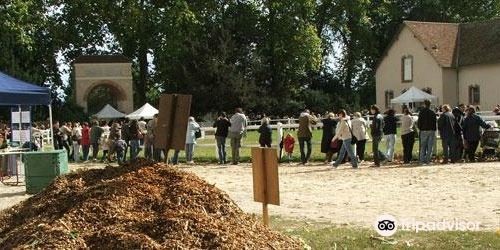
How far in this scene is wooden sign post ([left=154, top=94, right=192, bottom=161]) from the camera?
8898 millimetres

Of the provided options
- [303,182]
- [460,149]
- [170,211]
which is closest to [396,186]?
[303,182]

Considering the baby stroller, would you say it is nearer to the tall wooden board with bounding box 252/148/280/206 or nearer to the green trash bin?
the green trash bin

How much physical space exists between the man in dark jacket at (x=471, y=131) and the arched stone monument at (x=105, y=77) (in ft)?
128

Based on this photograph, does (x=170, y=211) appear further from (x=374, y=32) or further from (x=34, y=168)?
(x=374, y=32)

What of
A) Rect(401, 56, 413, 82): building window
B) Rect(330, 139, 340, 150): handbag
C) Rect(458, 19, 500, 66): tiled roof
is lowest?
Rect(330, 139, 340, 150): handbag

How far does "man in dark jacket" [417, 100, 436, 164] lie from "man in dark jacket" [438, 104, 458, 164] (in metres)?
0.28

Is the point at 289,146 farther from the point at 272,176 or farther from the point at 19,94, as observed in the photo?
the point at 272,176

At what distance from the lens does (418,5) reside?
227 ft

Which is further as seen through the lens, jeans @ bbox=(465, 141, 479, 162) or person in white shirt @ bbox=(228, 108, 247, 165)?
person in white shirt @ bbox=(228, 108, 247, 165)

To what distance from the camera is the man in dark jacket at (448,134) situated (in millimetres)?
20938

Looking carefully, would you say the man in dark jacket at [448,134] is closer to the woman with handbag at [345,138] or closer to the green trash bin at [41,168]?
the woman with handbag at [345,138]

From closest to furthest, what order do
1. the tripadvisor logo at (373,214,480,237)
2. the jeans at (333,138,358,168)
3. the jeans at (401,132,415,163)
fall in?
1. the tripadvisor logo at (373,214,480,237)
2. the jeans at (333,138,358,168)
3. the jeans at (401,132,415,163)

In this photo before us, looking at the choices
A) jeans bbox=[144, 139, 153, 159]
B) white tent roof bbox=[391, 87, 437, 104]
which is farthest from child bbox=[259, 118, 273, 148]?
white tent roof bbox=[391, 87, 437, 104]

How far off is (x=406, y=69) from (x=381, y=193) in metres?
48.3
